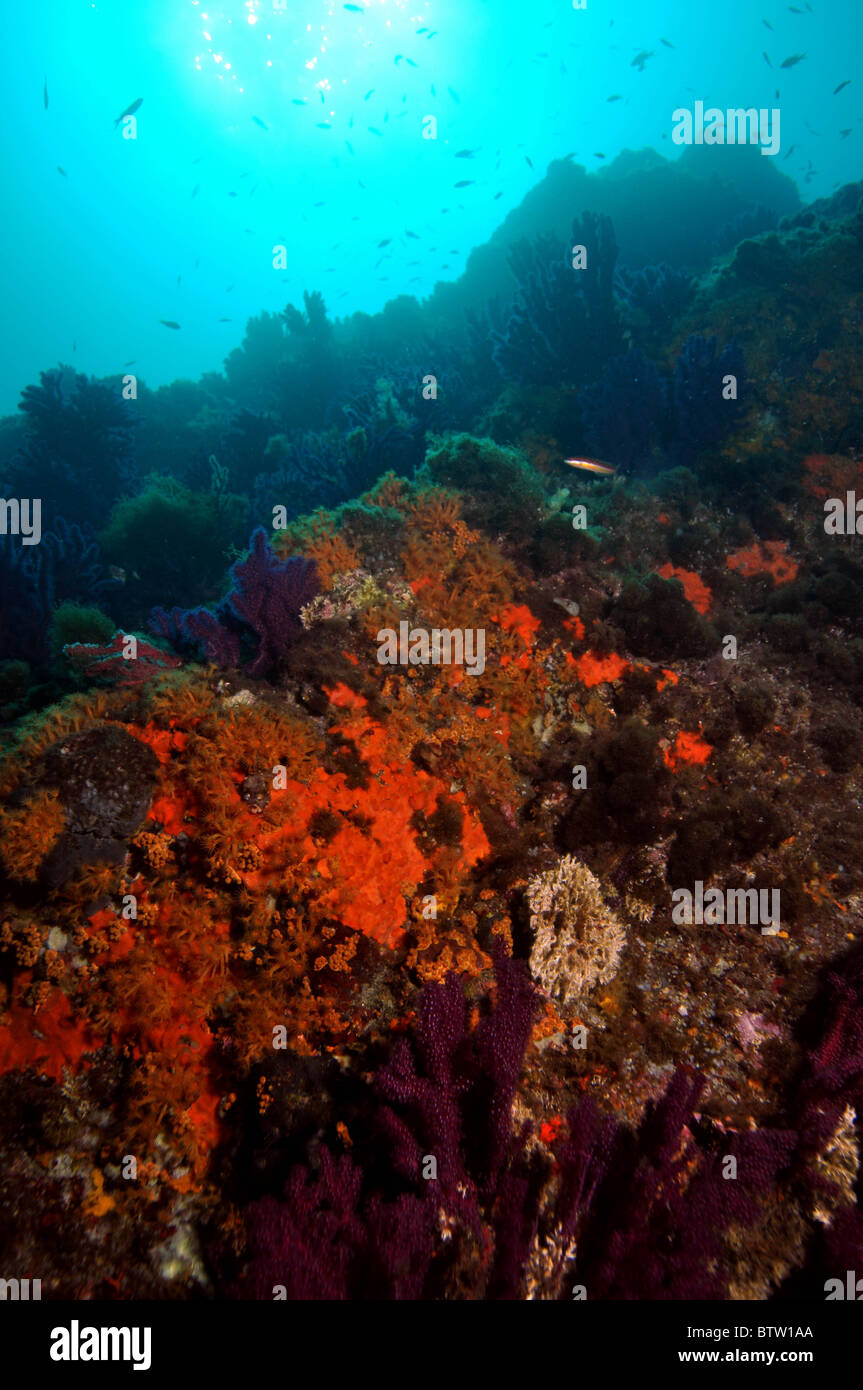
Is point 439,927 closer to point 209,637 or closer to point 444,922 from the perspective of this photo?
point 444,922

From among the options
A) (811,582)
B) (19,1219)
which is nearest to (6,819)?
(19,1219)

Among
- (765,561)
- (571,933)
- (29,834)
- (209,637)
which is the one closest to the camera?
(29,834)

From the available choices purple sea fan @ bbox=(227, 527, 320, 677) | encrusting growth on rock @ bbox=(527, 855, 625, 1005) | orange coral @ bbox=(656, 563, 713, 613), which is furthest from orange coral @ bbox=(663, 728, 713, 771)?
purple sea fan @ bbox=(227, 527, 320, 677)

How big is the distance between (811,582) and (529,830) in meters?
4.47

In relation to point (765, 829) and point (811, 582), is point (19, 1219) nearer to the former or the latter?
point (765, 829)

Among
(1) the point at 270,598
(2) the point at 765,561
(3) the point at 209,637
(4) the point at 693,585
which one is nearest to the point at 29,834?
(3) the point at 209,637

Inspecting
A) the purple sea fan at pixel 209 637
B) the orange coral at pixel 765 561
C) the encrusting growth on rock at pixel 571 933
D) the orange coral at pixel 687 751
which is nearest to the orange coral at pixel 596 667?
the orange coral at pixel 687 751

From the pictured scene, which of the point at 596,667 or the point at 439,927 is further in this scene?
the point at 596,667

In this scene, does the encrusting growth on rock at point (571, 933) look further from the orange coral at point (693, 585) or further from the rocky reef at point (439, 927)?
the orange coral at point (693, 585)

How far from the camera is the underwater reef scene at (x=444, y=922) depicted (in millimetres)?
2695

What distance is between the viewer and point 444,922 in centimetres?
370

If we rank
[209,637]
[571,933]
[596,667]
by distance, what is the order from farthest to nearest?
[596,667] → [209,637] → [571,933]

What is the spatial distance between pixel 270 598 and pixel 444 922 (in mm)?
2762

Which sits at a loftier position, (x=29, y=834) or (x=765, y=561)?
(x=765, y=561)
